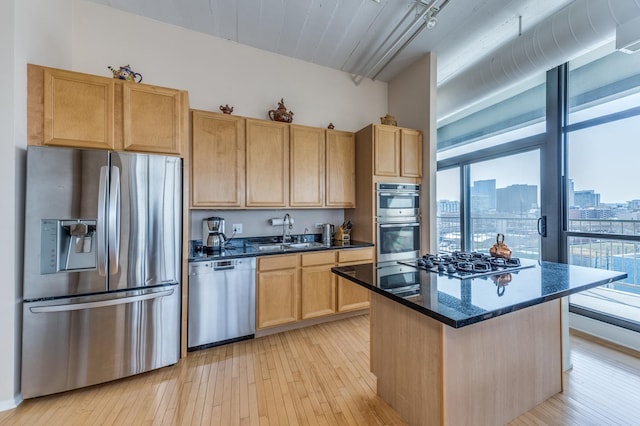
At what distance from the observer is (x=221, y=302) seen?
2533mm

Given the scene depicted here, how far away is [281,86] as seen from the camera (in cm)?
346

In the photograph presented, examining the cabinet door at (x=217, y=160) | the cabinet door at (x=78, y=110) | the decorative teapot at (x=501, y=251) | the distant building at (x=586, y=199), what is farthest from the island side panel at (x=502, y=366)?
the cabinet door at (x=78, y=110)


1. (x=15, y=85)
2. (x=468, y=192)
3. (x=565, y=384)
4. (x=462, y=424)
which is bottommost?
(x=565, y=384)

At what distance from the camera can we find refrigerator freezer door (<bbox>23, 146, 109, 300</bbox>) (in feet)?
5.96

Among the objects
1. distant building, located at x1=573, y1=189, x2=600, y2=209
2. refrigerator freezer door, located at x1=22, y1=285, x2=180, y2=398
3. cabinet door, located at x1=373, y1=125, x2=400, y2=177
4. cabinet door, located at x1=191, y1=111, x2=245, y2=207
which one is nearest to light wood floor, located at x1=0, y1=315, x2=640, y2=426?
refrigerator freezer door, located at x1=22, y1=285, x2=180, y2=398

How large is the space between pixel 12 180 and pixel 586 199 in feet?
16.5

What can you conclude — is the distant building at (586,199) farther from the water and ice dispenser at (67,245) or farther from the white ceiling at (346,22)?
the water and ice dispenser at (67,245)

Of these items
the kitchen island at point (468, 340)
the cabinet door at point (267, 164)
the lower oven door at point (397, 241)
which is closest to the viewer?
the kitchen island at point (468, 340)

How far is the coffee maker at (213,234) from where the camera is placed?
9.28ft

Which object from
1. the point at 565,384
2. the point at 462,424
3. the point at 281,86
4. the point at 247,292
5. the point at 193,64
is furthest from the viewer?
the point at 281,86

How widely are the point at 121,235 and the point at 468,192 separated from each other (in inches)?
174

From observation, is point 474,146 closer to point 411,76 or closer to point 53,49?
point 411,76

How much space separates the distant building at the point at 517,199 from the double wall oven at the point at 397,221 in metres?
1.18

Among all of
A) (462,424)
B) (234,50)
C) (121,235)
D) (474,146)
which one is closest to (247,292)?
(121,235)
